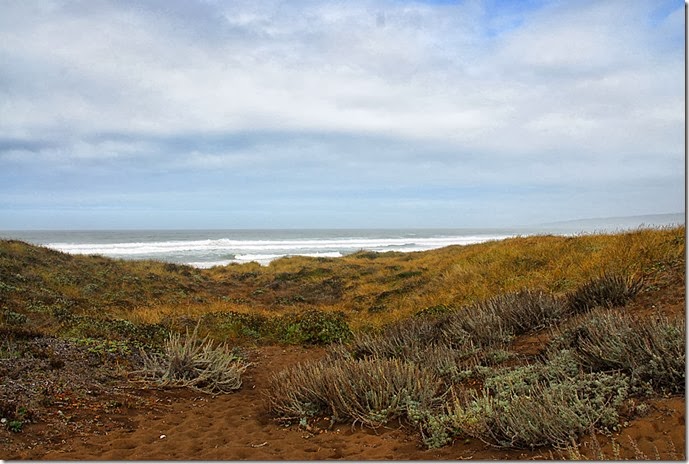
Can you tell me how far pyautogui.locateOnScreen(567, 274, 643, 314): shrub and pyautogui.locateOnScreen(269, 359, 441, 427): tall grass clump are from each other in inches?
161

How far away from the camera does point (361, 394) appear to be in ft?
19.2

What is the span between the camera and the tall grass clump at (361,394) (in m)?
5.48

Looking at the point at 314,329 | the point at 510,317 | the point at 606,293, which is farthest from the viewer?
the point at 314,329

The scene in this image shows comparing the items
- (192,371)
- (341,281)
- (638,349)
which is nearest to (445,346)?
(638,349)

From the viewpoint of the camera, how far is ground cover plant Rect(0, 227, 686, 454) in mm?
4703

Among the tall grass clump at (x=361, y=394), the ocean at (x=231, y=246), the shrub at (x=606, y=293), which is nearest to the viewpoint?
the tall grass clump at (x=361, y=394)

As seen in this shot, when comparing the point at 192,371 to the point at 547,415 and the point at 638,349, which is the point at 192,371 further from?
the point at 638,349

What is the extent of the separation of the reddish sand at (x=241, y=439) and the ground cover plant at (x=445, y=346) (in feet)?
0.54

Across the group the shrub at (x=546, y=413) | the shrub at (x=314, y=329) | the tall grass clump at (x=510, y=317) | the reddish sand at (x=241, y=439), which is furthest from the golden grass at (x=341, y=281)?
the reddish sand at (x=241, y=439)

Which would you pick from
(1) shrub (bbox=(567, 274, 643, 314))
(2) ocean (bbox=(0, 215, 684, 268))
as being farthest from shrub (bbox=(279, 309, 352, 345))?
(2) ocean (bbox=(0, 215, 684, 268))

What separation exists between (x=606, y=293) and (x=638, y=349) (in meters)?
3.78

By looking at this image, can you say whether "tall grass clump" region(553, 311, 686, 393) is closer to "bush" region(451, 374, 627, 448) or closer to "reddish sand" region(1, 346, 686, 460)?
"bush" region(451, 374, 627, 448)

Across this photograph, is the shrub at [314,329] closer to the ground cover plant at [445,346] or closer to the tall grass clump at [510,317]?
the ground cover plant at [445,346]

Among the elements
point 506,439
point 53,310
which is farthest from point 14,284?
point 506,439
